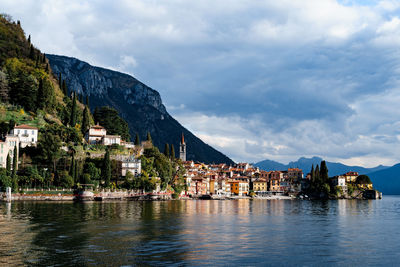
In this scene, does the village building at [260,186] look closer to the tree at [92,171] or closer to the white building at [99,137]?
the white building at [99,137]

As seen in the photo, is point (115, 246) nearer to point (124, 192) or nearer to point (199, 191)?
point (124, 192)

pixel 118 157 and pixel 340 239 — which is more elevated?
pixel 118 157

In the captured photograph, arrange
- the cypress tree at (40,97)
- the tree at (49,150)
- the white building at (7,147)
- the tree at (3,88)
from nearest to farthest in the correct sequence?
the white building at (7,147)
the tree at (49,150)
the tree at (3,88)
the cypress tree at (40,97)

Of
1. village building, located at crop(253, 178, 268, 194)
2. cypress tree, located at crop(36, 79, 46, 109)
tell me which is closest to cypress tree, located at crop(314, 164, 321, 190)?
village building, located at crop(253, 178, 268, 194)

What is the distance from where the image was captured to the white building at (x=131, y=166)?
11125cm

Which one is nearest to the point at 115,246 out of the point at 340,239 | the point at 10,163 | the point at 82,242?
the point at 82,242

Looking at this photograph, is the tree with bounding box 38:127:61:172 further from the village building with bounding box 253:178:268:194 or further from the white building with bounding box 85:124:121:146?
the village building with bounding box 253:178:268:194

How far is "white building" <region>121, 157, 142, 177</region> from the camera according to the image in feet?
365

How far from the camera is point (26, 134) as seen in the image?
98.6m

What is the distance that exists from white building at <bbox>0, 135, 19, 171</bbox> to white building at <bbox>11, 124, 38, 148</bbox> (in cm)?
256

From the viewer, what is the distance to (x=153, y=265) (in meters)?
22.9

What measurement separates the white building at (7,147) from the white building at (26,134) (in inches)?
101

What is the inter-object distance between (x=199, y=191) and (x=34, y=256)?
459 feet

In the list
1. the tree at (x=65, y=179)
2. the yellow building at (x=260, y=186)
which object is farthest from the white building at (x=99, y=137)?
the yellow building at (x=260, y=186)
